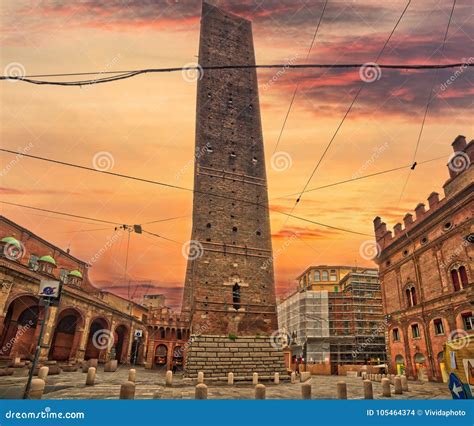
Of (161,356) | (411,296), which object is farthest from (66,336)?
(411,296)

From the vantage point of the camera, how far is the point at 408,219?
86.5 ft

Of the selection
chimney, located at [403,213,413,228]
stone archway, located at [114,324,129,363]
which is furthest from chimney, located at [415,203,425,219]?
stone archway, located at [114,324,129,363]

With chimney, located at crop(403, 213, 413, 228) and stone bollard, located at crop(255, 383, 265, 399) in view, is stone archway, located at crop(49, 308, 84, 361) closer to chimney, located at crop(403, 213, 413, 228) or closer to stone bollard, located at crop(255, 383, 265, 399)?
stone bollard, located at crop(255, 383, 265, 399)

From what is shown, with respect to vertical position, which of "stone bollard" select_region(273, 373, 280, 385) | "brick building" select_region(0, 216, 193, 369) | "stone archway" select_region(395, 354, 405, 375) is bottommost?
"stone bollard" select_region(273, 373, 280, 385)

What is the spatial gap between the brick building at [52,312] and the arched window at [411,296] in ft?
81.0

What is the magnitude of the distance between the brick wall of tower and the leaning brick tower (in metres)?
0.06

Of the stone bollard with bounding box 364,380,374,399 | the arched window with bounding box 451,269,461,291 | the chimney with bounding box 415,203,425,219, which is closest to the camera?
the stone bollard with bounding box 364,380,374,399

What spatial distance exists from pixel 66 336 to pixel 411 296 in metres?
30.3

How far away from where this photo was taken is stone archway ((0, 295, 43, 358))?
23.5 meters

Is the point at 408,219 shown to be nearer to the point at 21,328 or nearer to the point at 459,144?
the point at 459,144

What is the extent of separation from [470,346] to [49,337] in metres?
27.4

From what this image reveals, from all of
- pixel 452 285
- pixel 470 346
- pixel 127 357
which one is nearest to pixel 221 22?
pixel 452 285

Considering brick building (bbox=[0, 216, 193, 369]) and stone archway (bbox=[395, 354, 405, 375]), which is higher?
brick building (bbox=[0, 216, 193, 369])

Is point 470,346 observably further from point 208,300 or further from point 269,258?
point 208,300
